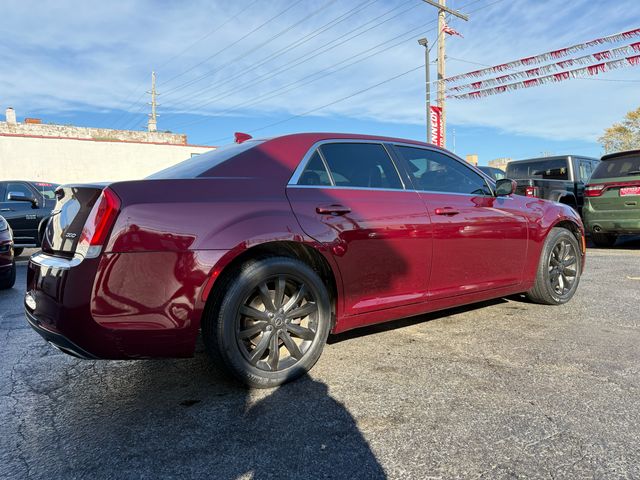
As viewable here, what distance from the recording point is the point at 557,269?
177 inches

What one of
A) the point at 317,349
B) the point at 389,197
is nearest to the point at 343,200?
the point at 389,197

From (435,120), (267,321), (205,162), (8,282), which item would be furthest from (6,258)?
(435,120)

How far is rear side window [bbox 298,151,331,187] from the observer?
293 centimetres

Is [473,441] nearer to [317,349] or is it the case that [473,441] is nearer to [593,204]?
[317,349]

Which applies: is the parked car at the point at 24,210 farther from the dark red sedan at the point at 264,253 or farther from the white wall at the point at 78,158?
the white wall at the point at 78,158

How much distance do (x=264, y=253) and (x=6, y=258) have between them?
4925 mm

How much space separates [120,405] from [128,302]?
660 millimetres

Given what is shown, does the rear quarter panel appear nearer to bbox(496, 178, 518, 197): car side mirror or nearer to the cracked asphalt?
the cracked asphalt

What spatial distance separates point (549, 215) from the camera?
4398 mm

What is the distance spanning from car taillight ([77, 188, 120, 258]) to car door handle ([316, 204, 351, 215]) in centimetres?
117

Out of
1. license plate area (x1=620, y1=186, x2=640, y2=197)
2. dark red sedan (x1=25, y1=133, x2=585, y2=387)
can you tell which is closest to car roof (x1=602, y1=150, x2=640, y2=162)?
license plate area (x1=620, y1=186, x2=640, y2=197)

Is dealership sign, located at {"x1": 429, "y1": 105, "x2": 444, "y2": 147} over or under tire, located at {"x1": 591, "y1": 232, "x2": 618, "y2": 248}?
over

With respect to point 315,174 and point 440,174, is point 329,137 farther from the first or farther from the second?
point 440,174

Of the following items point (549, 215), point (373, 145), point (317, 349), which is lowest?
point (317, 349)
